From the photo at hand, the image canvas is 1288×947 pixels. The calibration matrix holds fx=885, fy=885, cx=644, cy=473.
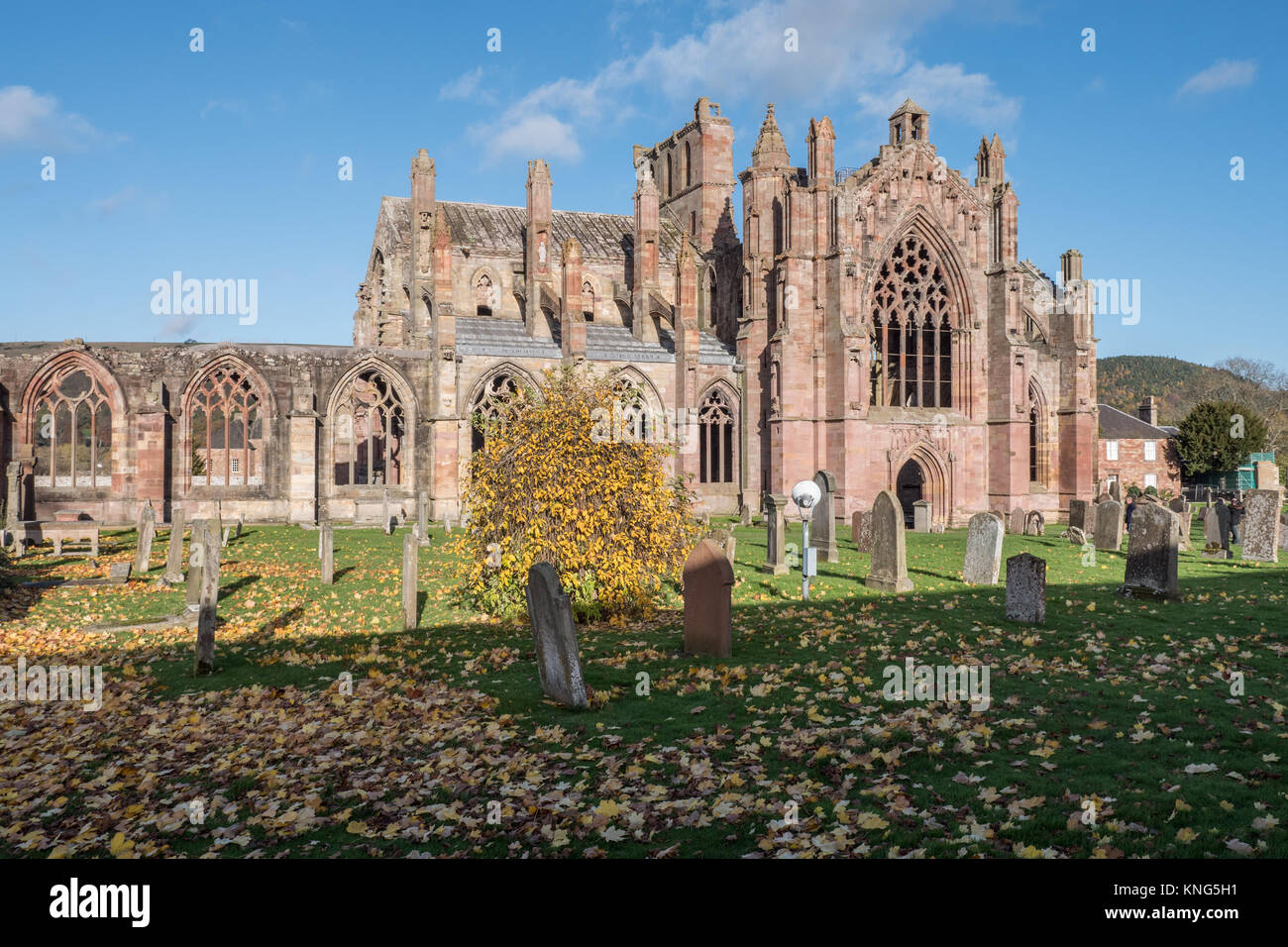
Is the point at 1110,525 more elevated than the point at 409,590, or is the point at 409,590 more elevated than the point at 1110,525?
the point at 1110,525

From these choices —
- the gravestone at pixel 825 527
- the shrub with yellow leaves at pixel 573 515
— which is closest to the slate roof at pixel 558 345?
the gravestone at pixel 825 527

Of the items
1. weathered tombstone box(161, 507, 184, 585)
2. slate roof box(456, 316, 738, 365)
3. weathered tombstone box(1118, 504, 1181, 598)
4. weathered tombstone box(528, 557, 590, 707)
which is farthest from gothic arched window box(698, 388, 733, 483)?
weathered tombstone box(528, 557, 590, 707)

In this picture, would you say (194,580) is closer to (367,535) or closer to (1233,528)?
(367,535)

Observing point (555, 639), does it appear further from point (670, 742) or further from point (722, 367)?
point (722, 367)

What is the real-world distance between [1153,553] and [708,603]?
7853mm

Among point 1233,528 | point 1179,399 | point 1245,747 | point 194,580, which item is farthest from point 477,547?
point 1179,399

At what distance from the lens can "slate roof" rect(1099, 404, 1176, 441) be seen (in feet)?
186

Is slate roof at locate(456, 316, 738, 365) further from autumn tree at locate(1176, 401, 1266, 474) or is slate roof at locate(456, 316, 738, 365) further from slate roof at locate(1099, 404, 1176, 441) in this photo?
autumn tree at locate(1176, 401, 1266, 474)

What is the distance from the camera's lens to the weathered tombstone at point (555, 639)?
8.19 m

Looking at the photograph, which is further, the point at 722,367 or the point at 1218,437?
the point at 1218,437

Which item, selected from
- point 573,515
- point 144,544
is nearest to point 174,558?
point 144,544

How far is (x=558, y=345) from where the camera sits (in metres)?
35.7
